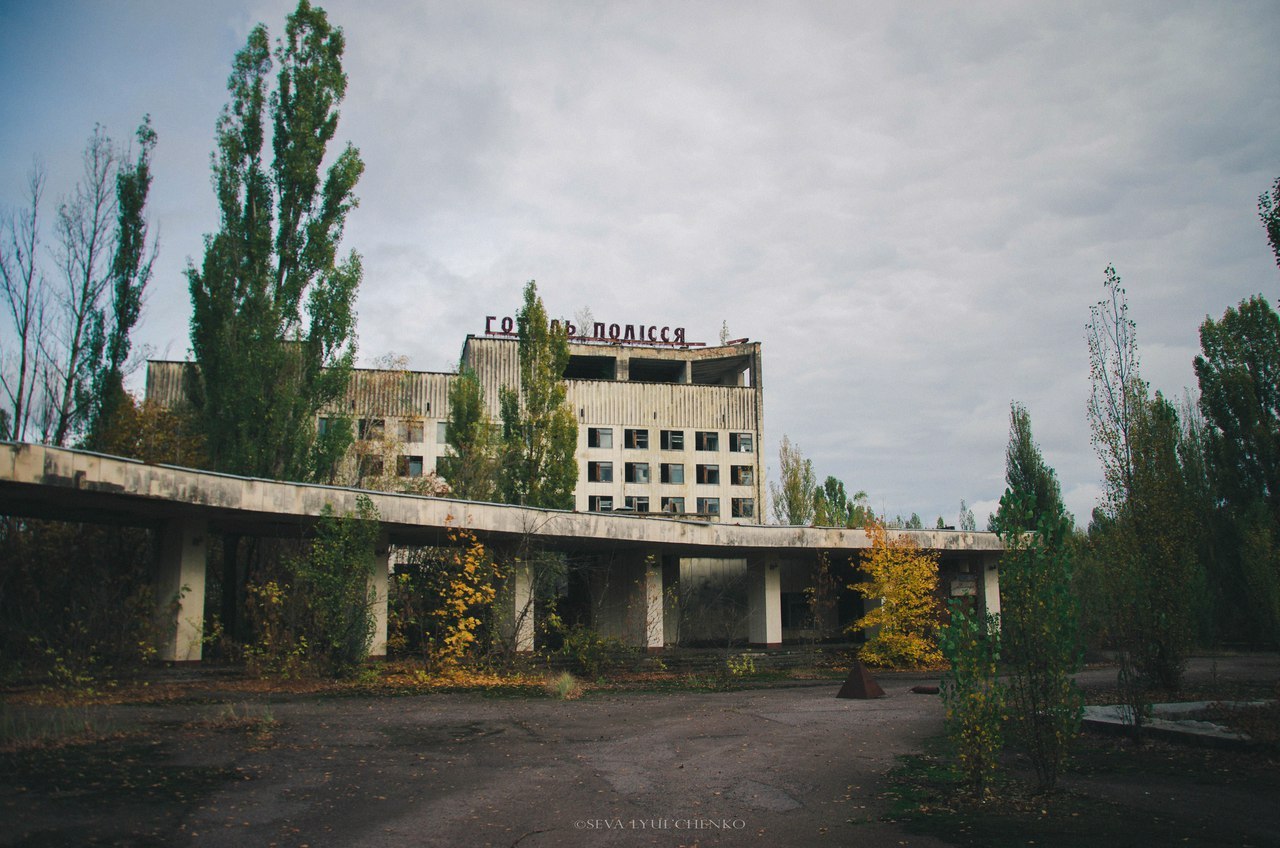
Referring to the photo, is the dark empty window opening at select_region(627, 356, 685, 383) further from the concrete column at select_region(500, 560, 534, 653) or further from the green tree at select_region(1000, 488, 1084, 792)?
the green tree at select_region(1000, 488, 1084, 792)

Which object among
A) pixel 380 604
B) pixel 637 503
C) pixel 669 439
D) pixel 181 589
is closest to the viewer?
pixel 181 589

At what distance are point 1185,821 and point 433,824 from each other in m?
5.96

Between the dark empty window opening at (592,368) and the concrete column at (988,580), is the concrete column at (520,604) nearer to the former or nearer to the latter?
the concrete column at (988,580)

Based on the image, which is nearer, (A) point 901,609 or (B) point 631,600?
(A) point 901,609

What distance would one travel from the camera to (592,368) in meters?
47.2

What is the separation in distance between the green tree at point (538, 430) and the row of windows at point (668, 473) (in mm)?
12737

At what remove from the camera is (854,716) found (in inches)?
523

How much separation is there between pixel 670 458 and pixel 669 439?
1.01 m

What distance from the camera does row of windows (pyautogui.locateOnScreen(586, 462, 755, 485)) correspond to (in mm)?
43188

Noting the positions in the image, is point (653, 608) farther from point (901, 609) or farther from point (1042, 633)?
point (1042, 633)

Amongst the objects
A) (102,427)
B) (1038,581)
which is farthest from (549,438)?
(1038,581)

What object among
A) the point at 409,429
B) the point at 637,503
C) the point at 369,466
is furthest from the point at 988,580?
the point at 409,429

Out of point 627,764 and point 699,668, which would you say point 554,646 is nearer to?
point 699,668

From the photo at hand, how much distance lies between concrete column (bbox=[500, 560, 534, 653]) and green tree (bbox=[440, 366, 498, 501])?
9.22 m
